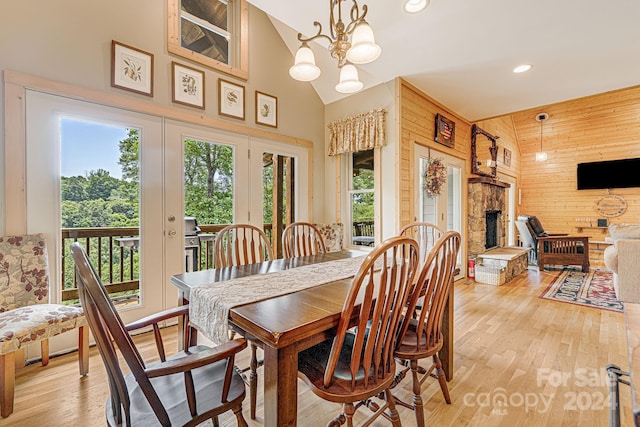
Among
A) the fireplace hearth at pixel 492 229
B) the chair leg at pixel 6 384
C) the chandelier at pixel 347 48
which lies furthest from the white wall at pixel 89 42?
the fireplace hearth at pixel 492 229

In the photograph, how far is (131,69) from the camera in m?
2.62

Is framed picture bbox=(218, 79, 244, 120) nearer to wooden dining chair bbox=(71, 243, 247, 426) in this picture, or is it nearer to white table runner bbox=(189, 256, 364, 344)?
white table runner bbox=(189, 256, 364, 344)

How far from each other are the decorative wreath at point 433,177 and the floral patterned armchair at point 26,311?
385 cm

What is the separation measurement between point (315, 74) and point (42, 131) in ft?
7.11

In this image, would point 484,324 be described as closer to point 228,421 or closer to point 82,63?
point 228,421

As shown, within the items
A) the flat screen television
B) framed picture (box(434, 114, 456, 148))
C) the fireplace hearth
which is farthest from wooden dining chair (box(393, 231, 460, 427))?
the flat screen television

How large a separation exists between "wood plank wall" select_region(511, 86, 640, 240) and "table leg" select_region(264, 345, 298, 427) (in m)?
6.81

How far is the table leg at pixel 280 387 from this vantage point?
99 cm

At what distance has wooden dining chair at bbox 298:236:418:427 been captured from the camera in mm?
1065

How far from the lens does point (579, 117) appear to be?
664 cm

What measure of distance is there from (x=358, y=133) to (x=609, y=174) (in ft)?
21.7

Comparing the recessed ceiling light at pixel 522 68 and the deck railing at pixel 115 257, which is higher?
the recessed ceiling light at pixel 522 68

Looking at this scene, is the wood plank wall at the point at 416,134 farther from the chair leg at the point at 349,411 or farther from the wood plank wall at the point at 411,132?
the chair leg at the point at 349,411

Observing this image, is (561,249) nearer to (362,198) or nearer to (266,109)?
(362,198)
